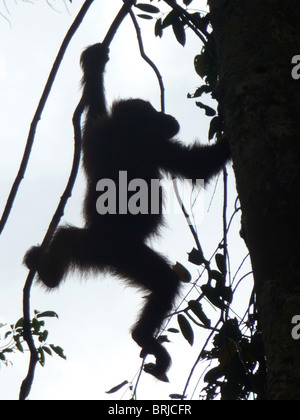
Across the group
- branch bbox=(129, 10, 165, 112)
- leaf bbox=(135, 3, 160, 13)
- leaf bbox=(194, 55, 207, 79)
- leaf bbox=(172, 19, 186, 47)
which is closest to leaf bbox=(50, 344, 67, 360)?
branch bbox=(129, 10, 165, 112)

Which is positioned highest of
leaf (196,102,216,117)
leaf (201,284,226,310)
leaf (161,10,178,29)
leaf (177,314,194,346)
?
leaf (161,10,178,29)

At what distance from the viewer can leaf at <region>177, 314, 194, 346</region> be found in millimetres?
2629

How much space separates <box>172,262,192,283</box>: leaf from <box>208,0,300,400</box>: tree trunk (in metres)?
1.20

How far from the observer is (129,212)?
420 cm

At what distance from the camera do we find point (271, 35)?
173 centimetres

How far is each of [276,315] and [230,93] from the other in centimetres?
67

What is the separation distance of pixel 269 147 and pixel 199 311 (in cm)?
126

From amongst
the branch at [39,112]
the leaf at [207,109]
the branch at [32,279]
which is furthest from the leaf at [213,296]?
the leaf at [207,109]

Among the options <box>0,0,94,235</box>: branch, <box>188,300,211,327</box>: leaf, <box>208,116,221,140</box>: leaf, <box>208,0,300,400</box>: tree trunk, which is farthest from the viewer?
<box>208,116,221,140</box>: leaf

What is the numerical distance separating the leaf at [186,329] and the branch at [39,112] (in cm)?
86

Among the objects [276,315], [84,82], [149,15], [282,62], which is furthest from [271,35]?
[84,82]

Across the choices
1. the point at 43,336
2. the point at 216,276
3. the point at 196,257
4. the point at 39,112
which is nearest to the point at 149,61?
the point at 39,112

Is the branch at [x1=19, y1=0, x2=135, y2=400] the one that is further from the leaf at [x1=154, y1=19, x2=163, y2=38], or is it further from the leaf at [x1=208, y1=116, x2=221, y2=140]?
the leaf at [x1=208, y1=116, x2=221, y2=140]
